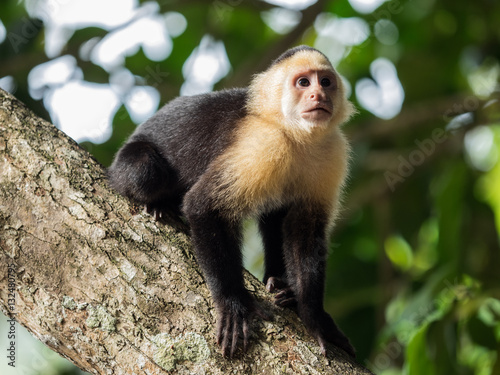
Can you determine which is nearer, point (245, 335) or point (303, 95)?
point (245, 335)

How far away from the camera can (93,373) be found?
2602mm

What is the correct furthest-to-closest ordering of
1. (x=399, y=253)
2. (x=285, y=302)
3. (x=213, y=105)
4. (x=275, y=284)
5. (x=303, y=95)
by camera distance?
(x=399, y=253) → (x=213, y=105) → (x=303, y=95) → (x=275, y=284) → (x=285, y=302)

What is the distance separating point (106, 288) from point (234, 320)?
606 millimetres

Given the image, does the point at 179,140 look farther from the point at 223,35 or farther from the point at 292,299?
the point at 223,35

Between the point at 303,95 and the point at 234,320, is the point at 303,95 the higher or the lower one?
the higher one

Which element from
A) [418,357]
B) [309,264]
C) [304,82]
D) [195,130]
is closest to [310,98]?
[304,82]

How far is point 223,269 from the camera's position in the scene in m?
3.00

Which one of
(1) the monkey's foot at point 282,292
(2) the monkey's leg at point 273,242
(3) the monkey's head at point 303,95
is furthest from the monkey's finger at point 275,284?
(3) the monkey's head at point 303,95

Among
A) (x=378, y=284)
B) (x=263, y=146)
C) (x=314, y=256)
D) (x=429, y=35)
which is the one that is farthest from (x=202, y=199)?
(x=429, y=35)

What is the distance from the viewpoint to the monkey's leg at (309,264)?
3178 mm

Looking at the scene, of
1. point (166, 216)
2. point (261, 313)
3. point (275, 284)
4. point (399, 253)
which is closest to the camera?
point (261, 313)

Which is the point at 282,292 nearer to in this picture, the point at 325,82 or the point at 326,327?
the point at 326,327

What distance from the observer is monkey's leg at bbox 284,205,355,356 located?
125 inches

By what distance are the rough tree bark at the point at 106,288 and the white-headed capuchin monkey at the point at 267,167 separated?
1.07 ft
